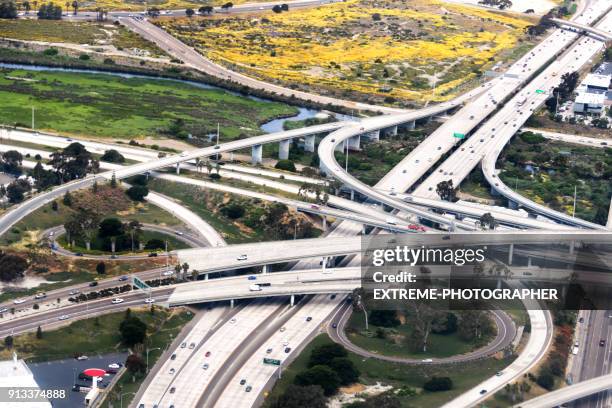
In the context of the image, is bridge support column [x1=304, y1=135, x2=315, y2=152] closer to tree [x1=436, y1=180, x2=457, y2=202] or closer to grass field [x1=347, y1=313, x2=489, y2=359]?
tree [x1=436, y1=180, x2=457, y2=202]

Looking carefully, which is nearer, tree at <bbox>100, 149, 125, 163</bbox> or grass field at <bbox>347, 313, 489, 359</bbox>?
grass field at <bbox>347, 313, 489, 359</bbox>

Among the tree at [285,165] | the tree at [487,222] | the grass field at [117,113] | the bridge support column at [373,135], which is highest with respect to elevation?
the grass field at [117,113]

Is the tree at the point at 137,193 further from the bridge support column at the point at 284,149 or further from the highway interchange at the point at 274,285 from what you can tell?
the bridge support column at the point at 284,149

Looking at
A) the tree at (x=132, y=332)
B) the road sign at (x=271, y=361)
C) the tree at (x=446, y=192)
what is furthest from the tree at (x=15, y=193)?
the tree at (x=446, y=192)

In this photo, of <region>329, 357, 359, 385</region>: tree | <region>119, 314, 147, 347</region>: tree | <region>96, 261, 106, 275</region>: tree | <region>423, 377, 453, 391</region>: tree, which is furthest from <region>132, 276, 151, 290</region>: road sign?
<region>423, 377, 453, 391</region>: tree

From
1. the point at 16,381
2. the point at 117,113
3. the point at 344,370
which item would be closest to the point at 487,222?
the point at 344,370

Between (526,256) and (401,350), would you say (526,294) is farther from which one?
(401,350)
